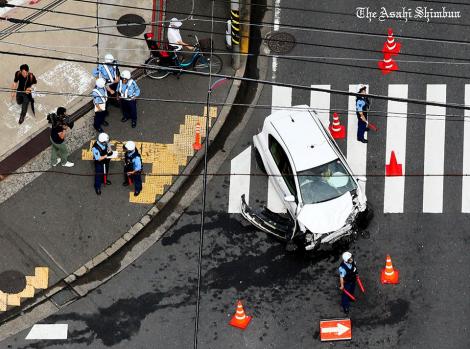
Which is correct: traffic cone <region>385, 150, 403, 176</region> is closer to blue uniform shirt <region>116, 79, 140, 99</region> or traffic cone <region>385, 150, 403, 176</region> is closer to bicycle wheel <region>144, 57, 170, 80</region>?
bicycle wheel <region>144, 57, 170, 80</region>

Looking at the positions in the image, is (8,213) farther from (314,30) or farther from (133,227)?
(314,30)

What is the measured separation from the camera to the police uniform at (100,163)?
28531mm

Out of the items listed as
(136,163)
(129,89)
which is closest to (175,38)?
(129,89)

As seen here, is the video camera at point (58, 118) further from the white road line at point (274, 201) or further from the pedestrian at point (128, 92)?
the white road line at point (274, 201)

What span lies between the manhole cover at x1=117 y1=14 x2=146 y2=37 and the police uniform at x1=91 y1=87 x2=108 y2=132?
97.7 inches

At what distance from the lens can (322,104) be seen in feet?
98.8

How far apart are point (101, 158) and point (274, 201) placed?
434 centimetres

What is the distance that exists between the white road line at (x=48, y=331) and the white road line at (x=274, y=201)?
5.69 meters

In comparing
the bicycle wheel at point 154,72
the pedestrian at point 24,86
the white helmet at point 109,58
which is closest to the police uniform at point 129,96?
the white helmet at point 109,58

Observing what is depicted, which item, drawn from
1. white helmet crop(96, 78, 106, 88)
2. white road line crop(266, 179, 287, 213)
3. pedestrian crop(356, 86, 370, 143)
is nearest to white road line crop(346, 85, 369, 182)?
pedestrian crop(356, 86, 370, 143)

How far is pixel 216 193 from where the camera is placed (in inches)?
1145

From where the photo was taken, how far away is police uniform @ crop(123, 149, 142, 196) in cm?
2844

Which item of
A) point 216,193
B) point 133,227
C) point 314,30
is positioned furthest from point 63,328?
point 314,30

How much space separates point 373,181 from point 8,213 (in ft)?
29.5
